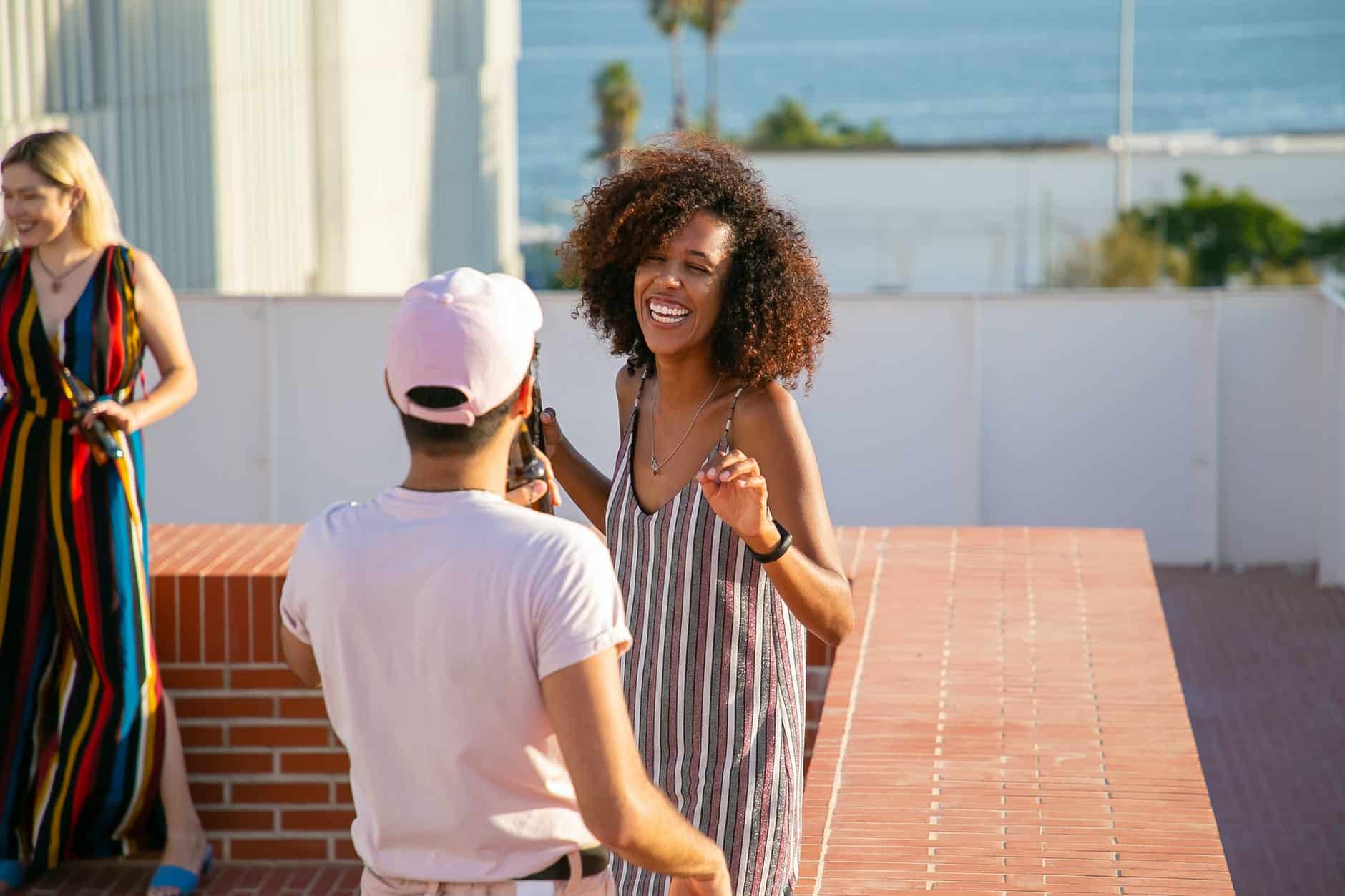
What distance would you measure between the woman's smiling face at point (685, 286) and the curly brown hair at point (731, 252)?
0.02 metres

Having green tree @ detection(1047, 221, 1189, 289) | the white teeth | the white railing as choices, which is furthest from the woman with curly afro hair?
green tree @ detection(1047, 221, 1189, 289)

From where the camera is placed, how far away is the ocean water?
129625 millimetres

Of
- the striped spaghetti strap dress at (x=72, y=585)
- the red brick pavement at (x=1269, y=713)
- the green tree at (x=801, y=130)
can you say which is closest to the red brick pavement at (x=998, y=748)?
the striped spaghetti strap dress at (x=72, y=585)

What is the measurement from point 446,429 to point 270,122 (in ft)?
42.2

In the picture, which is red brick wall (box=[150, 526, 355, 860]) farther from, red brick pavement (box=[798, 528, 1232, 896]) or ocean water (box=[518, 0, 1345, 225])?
ocean water (box=[518, 0, 1345, 225])

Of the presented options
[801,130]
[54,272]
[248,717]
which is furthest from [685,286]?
[801,130]

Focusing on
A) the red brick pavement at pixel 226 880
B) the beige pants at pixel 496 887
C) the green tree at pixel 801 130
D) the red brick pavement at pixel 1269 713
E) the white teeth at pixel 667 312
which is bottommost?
the red brick pavement at pixel 1269 713

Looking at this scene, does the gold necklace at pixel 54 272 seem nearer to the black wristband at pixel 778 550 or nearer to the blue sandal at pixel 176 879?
the blue sandal at pixel 176 879

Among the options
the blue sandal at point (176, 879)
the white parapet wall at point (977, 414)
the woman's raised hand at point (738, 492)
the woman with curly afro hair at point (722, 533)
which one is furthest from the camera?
the white parapet wall at point (977, 414)

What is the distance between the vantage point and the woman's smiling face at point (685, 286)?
8.85 feet

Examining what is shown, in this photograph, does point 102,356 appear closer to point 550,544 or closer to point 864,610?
point 864,610

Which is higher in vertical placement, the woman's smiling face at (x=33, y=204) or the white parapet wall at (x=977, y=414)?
the woman's smiling face at (x=33, y=204)

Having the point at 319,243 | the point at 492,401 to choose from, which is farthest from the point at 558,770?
the point at 319,243

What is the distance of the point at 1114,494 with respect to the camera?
32.8 ft
